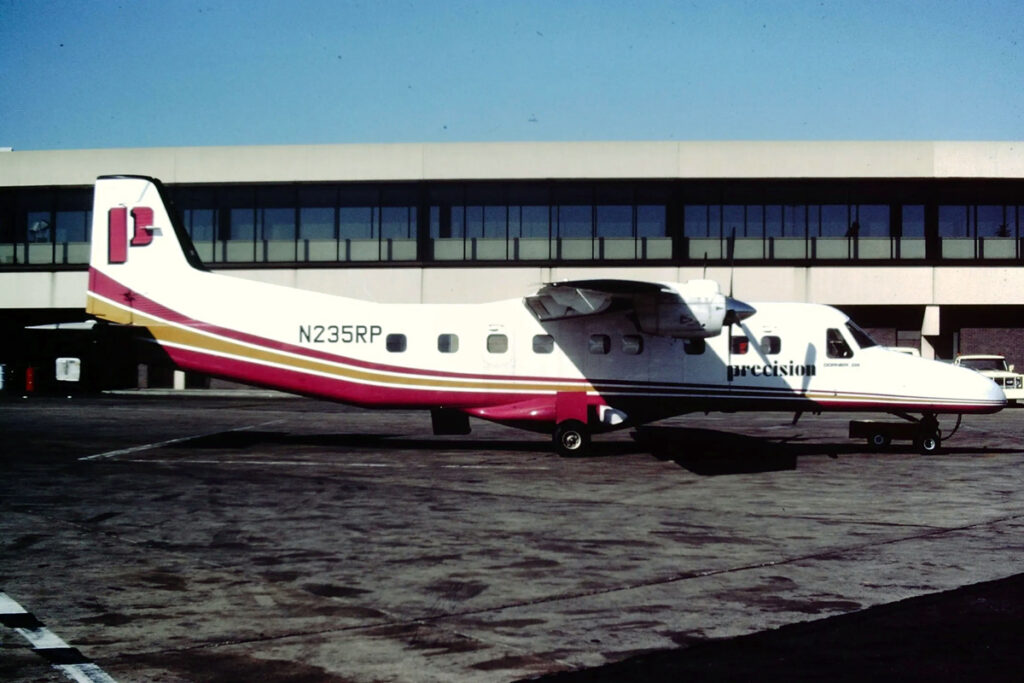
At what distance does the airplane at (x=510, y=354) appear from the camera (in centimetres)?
1900

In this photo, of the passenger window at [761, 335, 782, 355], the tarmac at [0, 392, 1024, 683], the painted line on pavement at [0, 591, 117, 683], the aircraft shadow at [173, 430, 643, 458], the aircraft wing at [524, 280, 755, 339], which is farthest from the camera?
the aircraft shadow at [173, 430, 643, 458]

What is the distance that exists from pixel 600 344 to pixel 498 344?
2091mm

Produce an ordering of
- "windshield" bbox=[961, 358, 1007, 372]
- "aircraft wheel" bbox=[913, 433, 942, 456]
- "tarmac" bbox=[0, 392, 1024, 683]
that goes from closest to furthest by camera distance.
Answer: "tarmac" bbox=[0, 392, 1024, 683], "aircraft wheel" bbox=[913, 433, 942, 456], "windshield" bbox=[961, 358, 1007, 372]

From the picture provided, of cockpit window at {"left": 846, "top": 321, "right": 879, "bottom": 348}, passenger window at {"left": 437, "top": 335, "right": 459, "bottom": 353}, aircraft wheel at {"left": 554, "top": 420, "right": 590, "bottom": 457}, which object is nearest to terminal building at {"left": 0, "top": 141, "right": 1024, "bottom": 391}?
cockpit window at {"left": 846, "top": 321, "right": 879, "bottom": 348}

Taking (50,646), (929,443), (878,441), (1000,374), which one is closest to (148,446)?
(50,646)

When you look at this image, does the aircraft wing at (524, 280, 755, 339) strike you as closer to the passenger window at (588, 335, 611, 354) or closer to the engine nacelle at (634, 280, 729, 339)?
the engine nacelle at (634, 280, 729, 339)

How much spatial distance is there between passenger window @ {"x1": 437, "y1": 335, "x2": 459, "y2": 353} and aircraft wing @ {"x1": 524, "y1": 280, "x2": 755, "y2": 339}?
1730 mm

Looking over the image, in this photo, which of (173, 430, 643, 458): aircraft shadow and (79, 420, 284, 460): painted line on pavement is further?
(173, 430, 643, 458): aircraft shadow

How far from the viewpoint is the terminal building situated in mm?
42188

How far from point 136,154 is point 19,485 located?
34517 mm

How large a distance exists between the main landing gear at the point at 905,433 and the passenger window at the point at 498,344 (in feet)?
26.2

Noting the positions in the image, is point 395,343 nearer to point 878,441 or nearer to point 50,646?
point 878,441

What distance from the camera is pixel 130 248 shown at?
19953 mm

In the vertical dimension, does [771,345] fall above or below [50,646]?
above
